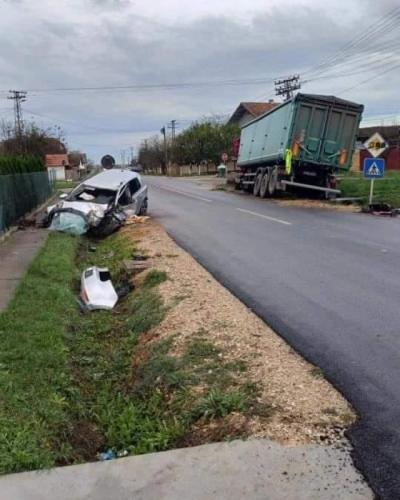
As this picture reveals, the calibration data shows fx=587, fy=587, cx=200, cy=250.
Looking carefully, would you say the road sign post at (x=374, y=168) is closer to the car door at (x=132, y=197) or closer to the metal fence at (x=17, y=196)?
the car door at (x=132, y=197)

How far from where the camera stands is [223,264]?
1043cm

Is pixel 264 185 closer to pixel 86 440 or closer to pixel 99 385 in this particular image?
pixel 99 385

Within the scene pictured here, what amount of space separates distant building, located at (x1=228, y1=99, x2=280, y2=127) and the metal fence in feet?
154

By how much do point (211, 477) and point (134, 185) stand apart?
15.7 metres

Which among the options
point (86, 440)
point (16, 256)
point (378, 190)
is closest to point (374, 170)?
point (378, 190)

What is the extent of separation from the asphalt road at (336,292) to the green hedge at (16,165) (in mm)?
5777

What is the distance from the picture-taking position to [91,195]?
662 inches

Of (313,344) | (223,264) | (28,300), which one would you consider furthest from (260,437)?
(223,264)

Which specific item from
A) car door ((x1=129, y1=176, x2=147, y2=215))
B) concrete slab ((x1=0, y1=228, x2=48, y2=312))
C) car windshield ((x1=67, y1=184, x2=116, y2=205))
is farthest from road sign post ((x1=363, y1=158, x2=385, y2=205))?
concrete slab ((x1=0, y1=228, x2=48, y2=312))

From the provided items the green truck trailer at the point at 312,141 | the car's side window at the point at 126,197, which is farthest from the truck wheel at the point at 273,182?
the car's side window at the point at 126,197

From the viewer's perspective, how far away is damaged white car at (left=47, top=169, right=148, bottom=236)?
1551cm

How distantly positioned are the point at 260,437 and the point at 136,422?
1041 millimetres

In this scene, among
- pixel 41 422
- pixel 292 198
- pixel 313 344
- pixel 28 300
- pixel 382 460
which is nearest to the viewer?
pixel 382 460

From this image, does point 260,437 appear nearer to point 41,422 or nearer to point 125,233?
point 41,422
